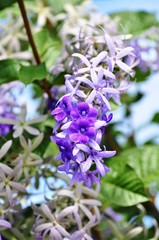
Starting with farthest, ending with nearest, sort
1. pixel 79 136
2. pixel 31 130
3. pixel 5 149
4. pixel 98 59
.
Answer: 1. pixel 31 130
2. pixel 5 149
3. pixel 98 59
4. pixel 79 136

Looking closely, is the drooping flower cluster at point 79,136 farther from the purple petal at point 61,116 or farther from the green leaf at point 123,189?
the green leaf at point 123,189

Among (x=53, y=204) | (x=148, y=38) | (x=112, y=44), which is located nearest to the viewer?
(x=112, y=44)

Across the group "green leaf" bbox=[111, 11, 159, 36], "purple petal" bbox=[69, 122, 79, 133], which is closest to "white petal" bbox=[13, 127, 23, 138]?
"purple petal" bbox=[69, 122, 79, 133]

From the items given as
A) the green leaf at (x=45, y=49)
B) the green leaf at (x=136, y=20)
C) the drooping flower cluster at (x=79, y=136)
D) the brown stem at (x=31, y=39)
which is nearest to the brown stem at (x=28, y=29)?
the brown stem at (x=31, y=39)

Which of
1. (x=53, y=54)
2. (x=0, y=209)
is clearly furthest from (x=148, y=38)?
(x=0, y=209)

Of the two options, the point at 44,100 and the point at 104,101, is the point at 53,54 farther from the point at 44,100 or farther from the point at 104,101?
the point at 104,101

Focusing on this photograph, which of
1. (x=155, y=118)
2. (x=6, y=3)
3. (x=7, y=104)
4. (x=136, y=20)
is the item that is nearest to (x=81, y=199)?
(x=7, y=104)

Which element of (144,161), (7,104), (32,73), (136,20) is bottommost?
(144,161)

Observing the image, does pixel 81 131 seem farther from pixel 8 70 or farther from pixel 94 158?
pixel 8 70
